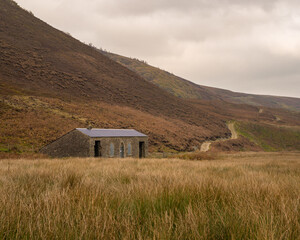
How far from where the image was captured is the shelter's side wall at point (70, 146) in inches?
1047

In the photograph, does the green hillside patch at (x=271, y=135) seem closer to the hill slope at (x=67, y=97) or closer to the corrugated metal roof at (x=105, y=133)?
the hill slope at (x=67, y=97)

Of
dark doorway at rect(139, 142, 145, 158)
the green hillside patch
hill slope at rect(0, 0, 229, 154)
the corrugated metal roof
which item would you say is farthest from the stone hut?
the green hillside patch

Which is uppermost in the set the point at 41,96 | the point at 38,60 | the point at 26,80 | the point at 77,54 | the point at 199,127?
the point at 77,54

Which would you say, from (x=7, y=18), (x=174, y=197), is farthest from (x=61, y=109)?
(x=174, y=197)

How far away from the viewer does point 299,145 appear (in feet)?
217

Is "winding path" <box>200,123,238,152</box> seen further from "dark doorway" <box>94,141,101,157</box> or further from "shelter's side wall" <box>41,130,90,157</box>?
"shelter's side wall" <box>41,130,90,157</box>

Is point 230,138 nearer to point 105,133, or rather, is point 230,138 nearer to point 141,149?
point 141,149

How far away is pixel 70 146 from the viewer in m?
27.9

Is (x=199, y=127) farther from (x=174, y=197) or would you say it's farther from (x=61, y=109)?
(x=174, y=197)

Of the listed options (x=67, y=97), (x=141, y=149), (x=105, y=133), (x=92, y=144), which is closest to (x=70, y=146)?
(x=92, y=144)

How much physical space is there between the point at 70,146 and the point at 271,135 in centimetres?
6216

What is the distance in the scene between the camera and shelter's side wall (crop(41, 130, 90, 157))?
26583 mm

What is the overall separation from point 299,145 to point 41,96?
62.9 meters

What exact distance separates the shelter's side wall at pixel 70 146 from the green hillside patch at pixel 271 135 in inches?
1922
